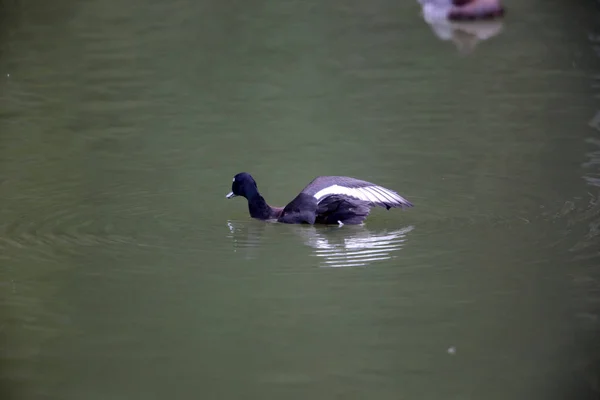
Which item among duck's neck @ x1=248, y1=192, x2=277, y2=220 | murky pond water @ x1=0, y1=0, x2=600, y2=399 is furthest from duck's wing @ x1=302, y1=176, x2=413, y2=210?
duck's neck @ x1=248, y1=192, x2=277, y2=220

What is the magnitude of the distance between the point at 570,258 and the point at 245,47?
832 cm

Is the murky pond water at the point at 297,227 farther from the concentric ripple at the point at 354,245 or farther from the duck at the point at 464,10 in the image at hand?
the duck at the point at 464,10

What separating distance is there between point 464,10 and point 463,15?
3.2 inches

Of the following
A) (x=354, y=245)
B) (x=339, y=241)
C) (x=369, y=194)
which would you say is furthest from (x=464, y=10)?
(x=354, y=245)

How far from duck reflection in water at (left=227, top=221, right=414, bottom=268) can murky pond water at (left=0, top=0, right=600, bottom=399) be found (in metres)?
0.03

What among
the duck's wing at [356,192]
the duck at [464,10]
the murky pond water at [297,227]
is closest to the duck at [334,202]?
the duck's wing at [356,192]

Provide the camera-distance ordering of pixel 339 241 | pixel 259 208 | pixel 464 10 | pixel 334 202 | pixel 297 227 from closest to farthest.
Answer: pixel 339 241 < pixel 334 202 < pixel 297 227 < pixel 259 208 < pixel 464 10

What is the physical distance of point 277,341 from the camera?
5.67 meters

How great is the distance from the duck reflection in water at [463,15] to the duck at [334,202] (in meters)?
8.17

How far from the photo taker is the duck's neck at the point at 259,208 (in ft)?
25.9

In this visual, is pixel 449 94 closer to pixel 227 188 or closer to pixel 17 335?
pixel 227 188

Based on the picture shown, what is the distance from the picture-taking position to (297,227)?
7762 mm

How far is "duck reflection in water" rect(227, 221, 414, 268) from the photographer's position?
6.89 metres

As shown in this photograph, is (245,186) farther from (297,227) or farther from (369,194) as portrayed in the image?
(369,194)
